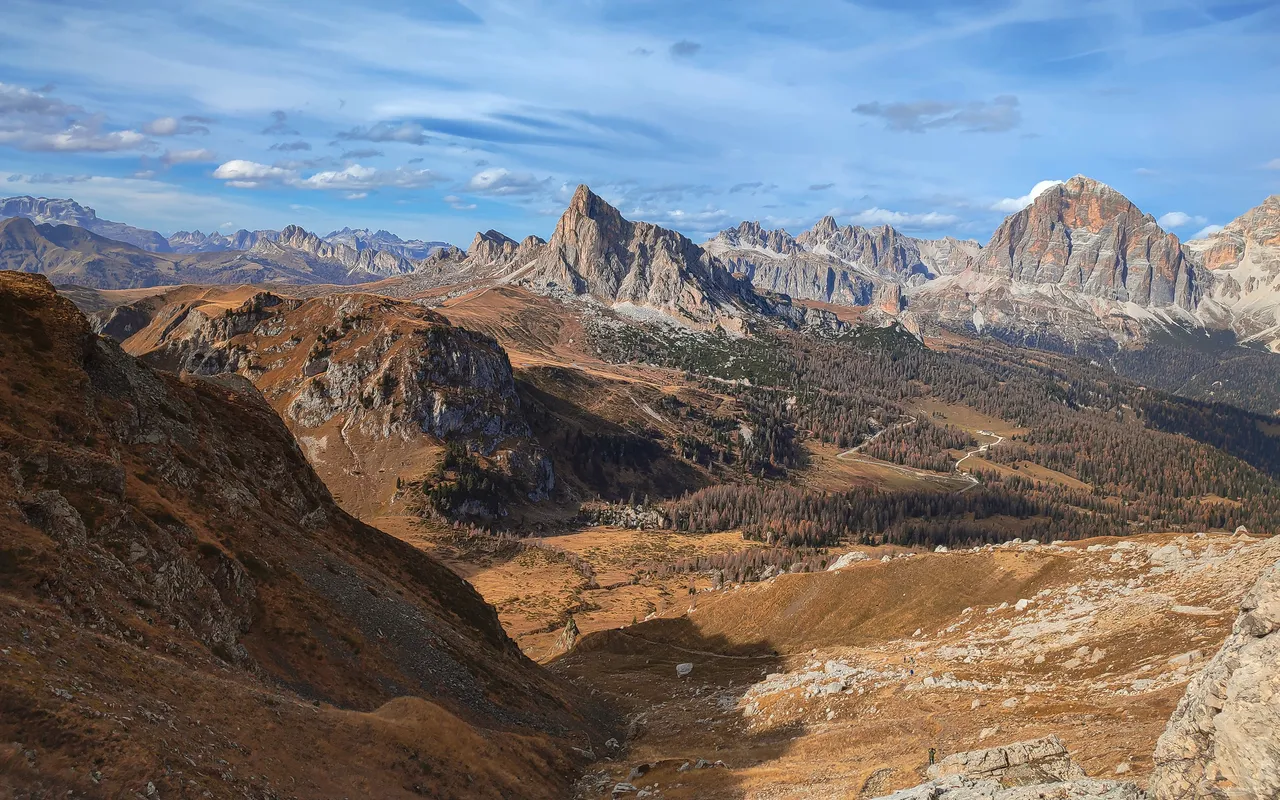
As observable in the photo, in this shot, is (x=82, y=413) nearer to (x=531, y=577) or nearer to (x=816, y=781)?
(x=816, y=781)

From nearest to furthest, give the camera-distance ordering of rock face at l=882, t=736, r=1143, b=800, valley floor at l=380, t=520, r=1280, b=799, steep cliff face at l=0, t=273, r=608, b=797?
rock face at l=882, t=736, r=1143, b=800
steep cliff face at l=0, t=273, r=608, b=797
valley floor at l=380, t=520, r=1280, b=799

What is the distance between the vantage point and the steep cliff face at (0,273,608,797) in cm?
2361

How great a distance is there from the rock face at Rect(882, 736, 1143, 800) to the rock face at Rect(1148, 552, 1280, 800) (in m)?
1.76

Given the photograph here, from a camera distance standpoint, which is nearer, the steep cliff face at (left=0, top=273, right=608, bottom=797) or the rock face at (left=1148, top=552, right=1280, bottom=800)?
the rock face at (left=1148, top=552, right=1280, bottom=800)

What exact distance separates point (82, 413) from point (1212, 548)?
8853 cm

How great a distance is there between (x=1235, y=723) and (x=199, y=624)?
4388 centimetres

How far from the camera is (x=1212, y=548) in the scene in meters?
59.4

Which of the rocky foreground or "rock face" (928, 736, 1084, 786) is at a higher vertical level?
the rocky foreground

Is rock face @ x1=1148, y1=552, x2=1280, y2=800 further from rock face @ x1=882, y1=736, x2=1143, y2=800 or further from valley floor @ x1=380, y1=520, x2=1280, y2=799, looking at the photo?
valley floor @ x1=380, y1=520, x2=1280, y2=799

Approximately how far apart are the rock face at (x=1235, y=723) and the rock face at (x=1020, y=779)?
5.77 ft

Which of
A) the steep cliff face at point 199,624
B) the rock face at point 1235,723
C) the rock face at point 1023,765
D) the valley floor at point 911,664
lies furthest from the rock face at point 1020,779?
the steep cliff face at point 199,624

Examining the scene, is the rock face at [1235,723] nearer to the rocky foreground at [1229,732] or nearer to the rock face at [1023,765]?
the rocky foreground at [1229,732]

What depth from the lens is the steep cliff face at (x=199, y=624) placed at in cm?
2361

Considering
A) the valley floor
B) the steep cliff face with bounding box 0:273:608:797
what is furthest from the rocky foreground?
the steep cliff face with bounding box 0:273:608:797
